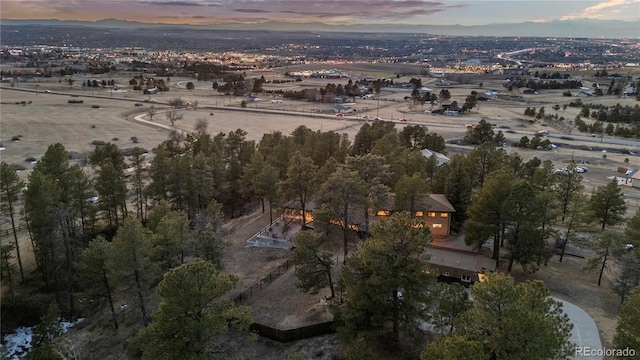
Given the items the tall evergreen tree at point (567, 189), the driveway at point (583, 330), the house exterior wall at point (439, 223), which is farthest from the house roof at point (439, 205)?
the driveway at point (583, 330)

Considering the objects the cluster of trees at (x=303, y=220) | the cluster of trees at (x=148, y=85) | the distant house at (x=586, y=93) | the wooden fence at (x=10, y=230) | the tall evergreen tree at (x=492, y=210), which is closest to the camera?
the cluster of trees at (x=303, y=220)

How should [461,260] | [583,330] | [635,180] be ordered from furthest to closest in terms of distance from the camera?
1. [635,180]
2. [461,260]
3. [583,330]

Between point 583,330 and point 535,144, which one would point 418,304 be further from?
point 535,144

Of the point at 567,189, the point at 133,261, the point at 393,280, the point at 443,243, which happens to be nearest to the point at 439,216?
the point at 443,243

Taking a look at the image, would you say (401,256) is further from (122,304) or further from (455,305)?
(122,304)

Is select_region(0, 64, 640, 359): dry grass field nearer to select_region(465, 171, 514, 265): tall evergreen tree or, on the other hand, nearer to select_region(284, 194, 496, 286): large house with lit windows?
select_region(284, 194, 496, 286): large house with lit windows

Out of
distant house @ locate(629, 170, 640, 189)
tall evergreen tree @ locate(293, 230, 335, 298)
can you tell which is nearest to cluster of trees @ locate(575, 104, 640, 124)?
distant house @ locate(629, 170, 640, 189)

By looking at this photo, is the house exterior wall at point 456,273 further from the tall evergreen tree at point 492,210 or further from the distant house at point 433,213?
the distant house at point 433,213
